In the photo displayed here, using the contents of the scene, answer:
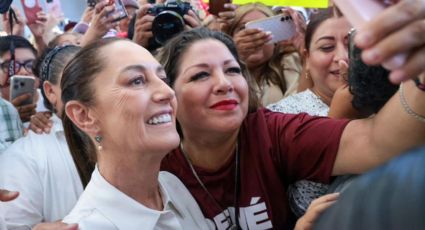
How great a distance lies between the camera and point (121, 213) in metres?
1.27

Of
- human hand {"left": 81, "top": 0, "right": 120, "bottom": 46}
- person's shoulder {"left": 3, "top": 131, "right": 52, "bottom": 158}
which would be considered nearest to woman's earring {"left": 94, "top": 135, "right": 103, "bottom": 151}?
person's shoulder {"left": 3, "top": 131, "right": 52, "bottom": 158}

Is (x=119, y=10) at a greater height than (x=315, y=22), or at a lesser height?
greater

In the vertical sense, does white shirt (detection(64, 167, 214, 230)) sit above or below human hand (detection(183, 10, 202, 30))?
below

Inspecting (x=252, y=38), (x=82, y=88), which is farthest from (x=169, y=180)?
(x=252, y=38)

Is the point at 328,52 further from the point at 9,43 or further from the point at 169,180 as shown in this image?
the point at 9,43

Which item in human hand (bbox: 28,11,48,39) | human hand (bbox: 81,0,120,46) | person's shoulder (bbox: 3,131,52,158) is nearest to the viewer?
person's shoulder (bbox: 3,131,52,158)

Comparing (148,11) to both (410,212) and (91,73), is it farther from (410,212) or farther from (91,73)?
(410,212)

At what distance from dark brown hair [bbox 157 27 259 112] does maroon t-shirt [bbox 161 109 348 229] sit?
226 mm

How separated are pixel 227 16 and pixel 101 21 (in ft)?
1.97

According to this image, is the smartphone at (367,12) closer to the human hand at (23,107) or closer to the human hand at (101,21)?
the human hand at (101,21)

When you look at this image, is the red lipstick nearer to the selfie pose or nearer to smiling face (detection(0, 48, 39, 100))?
the selfie pose

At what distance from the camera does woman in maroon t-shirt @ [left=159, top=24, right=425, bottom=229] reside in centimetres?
130

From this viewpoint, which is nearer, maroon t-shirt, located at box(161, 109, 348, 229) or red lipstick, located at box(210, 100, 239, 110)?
maroon t-shirt, located at box(161, 109, 348, 229)

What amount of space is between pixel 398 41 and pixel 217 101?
39.8 inches
